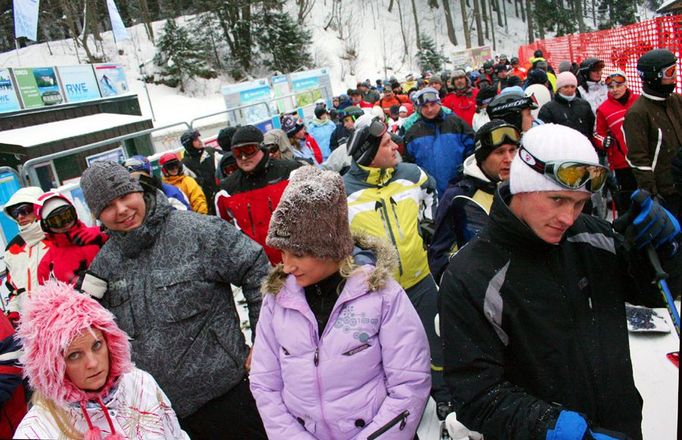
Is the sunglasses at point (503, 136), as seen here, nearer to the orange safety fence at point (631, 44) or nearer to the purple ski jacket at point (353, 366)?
the purple ski jacket at point (353, 366)

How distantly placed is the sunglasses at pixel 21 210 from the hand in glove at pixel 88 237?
771 millimetres

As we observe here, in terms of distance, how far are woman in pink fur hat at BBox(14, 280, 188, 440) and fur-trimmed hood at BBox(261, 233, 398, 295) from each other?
2.13ft

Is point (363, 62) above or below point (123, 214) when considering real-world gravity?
above

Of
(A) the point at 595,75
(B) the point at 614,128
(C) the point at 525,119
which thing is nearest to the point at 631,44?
(A) the point at 595,75

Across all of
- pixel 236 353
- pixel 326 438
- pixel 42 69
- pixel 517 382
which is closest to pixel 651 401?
pixel 517 382

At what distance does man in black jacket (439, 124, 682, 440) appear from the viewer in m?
1.60

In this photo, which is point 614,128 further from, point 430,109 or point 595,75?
point 595,75

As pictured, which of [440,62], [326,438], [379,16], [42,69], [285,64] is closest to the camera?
[326,438]

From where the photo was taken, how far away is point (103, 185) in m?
2.41

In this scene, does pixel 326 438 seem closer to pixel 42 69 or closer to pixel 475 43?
pixel 42 69

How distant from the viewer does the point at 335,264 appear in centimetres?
209

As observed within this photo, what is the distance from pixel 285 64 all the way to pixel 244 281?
112 feet

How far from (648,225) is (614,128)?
4.57 m

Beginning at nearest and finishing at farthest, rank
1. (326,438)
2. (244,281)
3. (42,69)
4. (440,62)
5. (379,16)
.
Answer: (326,438), (244,281), (42,69), (440,62), (379,16)
